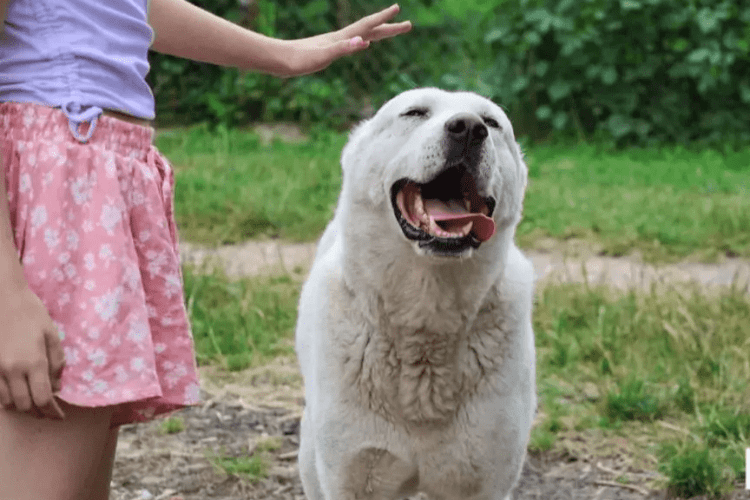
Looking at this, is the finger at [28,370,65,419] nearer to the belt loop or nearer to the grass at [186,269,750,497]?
the belt loop

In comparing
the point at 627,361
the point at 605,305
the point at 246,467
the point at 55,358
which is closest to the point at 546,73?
the point at 605,305

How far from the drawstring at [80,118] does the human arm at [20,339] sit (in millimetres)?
141

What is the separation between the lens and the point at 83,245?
56.7 inches

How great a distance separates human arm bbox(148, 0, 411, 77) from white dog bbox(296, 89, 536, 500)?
0.25 meters

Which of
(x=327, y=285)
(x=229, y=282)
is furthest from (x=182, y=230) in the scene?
(x=327, y=285)

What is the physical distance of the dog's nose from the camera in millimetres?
2105

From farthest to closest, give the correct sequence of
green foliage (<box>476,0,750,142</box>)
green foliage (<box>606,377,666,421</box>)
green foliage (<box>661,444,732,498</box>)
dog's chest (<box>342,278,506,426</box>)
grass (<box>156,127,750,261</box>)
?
green foliage (<box>476,0,750,142</box>), grass (<box>156,127,750,261</box>), green foliage (<box>606,377,666,421</box>), green foliage (<box>661,444,732,498</box>), dog's chest (<box>342,278,506,426</box>)

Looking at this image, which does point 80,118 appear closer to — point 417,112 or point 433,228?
point 433,228

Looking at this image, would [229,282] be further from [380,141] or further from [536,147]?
[536,147]

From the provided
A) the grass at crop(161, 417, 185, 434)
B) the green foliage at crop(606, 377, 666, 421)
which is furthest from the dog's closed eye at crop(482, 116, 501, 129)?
the grass at crop(161, 417, 185, 434)

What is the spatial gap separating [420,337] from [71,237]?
1.03 m

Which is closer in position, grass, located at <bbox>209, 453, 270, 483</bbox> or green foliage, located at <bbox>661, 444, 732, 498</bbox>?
green foliage, located at <bbox>661, 444, 732, 498</bbox>

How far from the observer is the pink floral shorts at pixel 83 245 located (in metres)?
1.41

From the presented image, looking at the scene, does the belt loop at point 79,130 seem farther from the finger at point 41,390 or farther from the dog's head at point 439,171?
the dog's head at point 439,171
